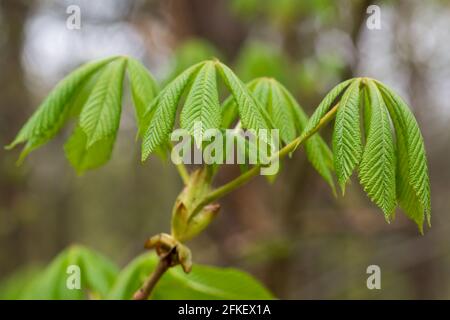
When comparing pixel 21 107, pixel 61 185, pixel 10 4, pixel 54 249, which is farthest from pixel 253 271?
pixel 61 185

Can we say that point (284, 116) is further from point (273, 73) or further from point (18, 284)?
point (18, 284)

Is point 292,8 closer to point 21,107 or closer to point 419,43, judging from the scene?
point 21,107

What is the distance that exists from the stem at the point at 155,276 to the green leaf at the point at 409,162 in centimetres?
38

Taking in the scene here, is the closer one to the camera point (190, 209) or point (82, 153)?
point (190, 209)

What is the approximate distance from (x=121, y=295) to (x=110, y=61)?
17.7 inches

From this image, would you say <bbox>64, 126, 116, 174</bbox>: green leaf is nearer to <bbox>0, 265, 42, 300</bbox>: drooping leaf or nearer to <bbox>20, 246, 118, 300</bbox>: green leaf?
<bbox>20, 246, 118, 300</bbox>: green leaf

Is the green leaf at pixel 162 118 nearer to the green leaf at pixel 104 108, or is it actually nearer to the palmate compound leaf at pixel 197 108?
the palmate compound leaf at pixel 197 108

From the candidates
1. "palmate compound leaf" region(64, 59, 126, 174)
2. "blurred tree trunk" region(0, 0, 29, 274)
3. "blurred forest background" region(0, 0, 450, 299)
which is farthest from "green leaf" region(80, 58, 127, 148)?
"blurred tree trunk" region(0, 0, 29, 274)

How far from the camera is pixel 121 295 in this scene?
1.10m

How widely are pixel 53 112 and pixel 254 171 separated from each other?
16.5 inches

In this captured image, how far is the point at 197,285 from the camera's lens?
1.16 meters

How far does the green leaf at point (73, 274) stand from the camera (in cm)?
125

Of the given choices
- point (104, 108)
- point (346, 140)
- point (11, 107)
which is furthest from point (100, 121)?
point (11, 107)

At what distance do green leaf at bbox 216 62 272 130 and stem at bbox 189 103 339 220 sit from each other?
0.16 feet
